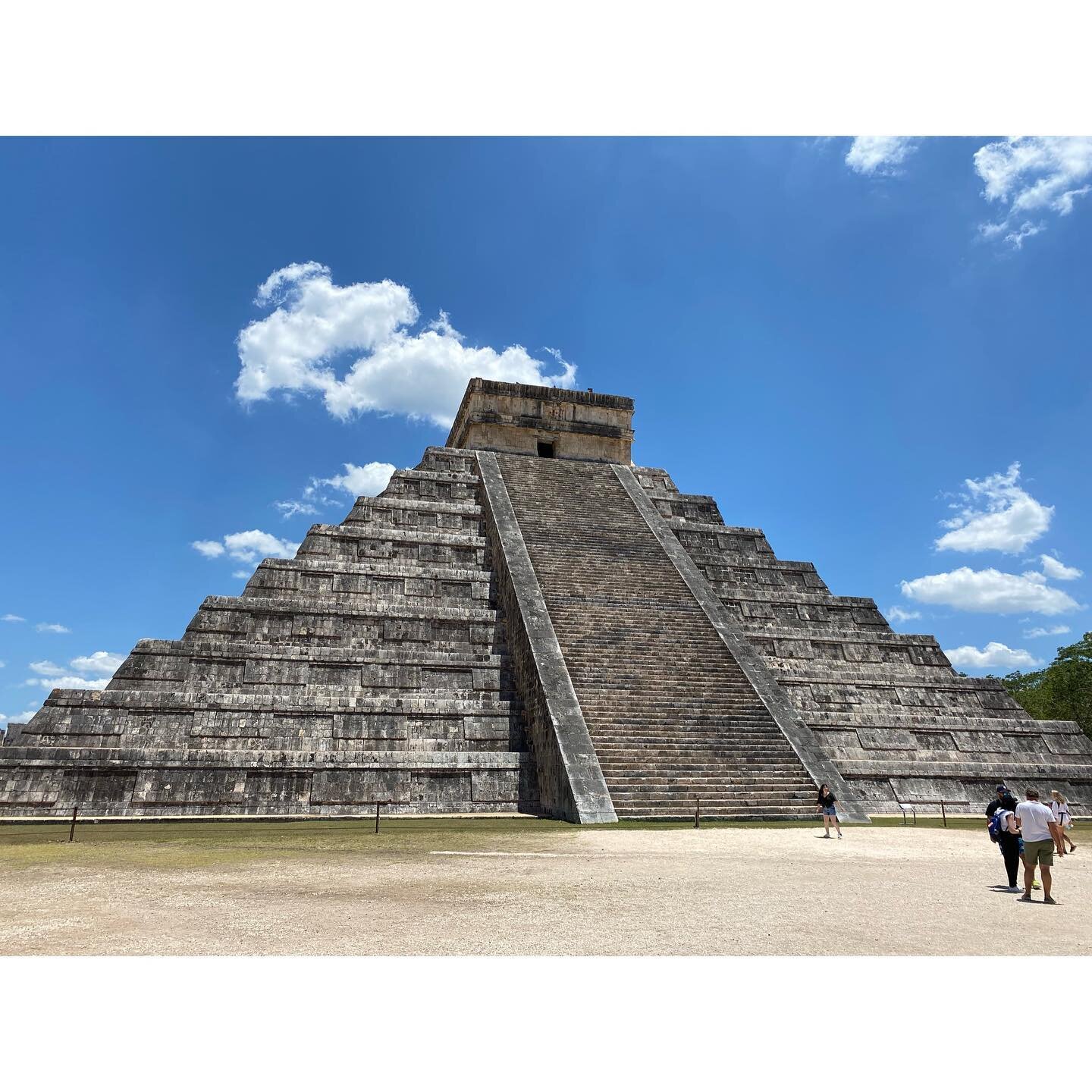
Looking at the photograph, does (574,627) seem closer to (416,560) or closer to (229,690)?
(416,560)

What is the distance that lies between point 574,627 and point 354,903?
35.6 feet

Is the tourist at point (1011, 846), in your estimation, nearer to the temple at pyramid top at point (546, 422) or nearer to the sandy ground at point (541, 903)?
the sandy ground at point (541, 903)

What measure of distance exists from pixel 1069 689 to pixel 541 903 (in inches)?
1312

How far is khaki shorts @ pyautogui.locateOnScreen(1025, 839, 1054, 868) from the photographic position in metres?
6.84

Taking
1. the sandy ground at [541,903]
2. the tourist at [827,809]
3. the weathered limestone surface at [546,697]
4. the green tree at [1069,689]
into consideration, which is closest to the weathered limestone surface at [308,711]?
the weathered limestone surface at [546,697]

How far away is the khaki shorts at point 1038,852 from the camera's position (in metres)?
6.84

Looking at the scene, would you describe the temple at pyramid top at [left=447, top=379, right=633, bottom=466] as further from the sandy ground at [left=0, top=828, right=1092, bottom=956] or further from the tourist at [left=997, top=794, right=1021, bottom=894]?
the tourist at [left=997, top=794, right=1021, bottom=894]

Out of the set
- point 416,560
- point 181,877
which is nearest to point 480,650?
point 416,560

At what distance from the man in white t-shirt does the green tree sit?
27.1 m

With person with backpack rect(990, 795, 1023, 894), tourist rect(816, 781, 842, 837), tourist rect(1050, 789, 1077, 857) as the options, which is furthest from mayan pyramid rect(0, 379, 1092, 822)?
person with backpack rect(990, 795, 1023, 894)

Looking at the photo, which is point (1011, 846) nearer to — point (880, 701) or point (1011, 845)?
point (1011, 845)

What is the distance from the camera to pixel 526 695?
50.4 ft

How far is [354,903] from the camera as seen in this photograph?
6035 millimetres

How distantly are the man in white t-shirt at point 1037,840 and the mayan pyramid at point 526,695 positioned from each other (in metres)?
5.80
